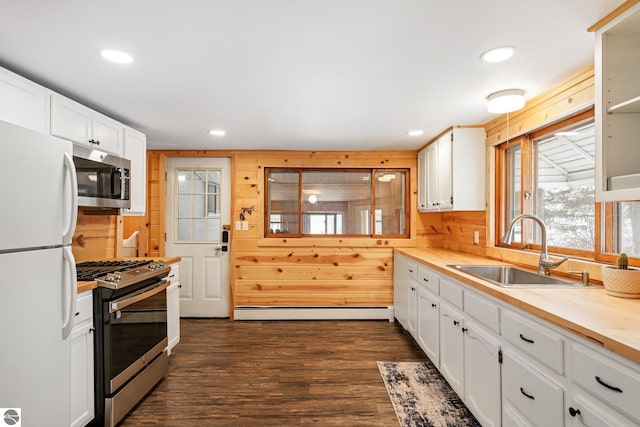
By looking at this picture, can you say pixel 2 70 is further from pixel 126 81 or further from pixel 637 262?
pixel 637 262

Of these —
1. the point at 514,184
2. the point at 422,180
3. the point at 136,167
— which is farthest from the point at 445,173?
the point at 136,167

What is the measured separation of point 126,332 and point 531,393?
2.37 metres

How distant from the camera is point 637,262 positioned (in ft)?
5.87

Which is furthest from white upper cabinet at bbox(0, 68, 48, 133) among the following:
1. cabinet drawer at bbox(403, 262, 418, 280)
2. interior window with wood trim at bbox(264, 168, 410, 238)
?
cabinet drawer at bbox(403, 262, 418, 280)

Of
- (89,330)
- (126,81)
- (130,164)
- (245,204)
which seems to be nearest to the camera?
(89,330)

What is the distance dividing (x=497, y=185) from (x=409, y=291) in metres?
1.39

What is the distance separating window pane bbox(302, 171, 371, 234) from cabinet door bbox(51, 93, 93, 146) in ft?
8.50

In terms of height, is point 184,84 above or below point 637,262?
above

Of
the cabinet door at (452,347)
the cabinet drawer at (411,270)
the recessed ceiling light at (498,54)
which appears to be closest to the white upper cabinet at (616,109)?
the recessed ceiling light at (498,54)

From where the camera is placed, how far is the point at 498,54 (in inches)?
73.4

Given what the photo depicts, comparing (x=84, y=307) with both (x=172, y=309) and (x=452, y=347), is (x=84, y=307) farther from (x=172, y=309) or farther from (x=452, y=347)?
(x=452, y=347)

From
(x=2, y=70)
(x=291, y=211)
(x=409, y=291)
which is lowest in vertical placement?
(x=409, y=291)

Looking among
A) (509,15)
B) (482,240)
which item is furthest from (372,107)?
(482,240)

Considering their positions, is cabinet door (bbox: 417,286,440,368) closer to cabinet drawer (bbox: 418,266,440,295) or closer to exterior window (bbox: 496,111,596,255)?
cabinet drawer (bbox: 418,266,440,295)
